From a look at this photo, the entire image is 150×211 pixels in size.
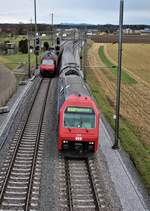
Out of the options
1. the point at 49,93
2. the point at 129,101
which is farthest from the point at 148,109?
the point at 49,93

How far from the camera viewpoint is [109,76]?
59.8 metres

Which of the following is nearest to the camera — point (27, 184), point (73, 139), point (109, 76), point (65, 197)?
point (65, 197)

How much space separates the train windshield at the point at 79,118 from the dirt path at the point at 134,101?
5843 mm

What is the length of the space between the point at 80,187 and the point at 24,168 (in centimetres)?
326

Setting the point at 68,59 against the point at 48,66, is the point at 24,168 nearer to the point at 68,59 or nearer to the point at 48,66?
the point at 68,59

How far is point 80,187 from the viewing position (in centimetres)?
1758

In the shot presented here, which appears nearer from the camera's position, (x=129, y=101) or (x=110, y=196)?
(x=110, y=196)

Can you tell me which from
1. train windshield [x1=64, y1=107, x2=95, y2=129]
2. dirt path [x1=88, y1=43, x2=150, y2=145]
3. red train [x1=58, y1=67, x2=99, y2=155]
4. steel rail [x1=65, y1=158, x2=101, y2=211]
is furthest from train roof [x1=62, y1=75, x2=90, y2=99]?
dirt path [x1=88, y1=43, x2=150, y2=145]

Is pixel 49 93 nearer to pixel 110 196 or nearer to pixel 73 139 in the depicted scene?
pixel 73 139

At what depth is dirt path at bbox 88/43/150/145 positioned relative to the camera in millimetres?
30128

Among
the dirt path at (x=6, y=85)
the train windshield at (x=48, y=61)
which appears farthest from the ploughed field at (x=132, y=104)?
the dirt path at (x=6, y=85)

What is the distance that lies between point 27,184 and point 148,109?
67.0 ft

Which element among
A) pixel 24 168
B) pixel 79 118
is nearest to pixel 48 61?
pixel 79 118

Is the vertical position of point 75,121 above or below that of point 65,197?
above
